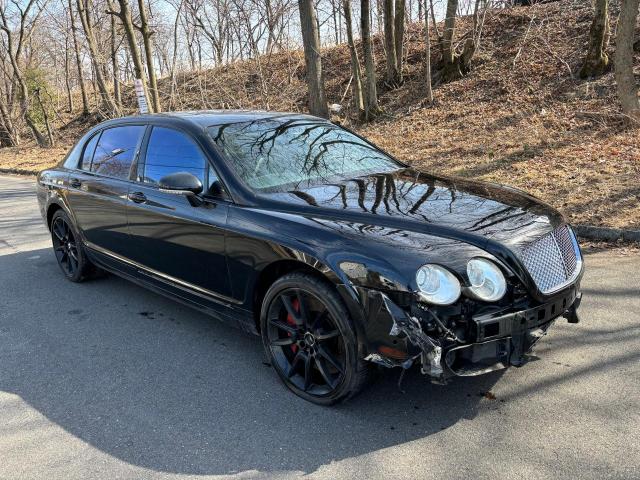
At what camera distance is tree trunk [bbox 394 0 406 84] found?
16062mm

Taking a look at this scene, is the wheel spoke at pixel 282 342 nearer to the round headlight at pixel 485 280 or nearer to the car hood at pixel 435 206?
the car hood at pixel 435 206

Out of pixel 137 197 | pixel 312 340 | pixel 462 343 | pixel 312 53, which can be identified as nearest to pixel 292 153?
pixel 137 197

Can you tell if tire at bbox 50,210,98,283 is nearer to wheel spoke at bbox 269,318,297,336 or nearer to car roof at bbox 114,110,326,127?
car roof at bbox 114,110,326,127

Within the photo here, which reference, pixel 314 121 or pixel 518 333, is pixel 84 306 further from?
pixel 518 333

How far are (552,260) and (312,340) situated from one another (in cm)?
146

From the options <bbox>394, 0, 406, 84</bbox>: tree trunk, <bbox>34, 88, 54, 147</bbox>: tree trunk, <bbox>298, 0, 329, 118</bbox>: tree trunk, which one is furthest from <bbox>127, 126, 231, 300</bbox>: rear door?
<bbox>34, 88, 54, 147</bbox>: tree trunk

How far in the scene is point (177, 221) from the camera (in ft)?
12.9

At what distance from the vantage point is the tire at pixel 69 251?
219 inches

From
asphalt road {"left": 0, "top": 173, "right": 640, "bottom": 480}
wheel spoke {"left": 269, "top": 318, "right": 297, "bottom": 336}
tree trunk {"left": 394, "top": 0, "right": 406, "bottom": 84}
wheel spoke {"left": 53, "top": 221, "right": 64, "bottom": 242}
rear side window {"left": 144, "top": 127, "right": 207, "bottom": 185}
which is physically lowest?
asphalt road {"left": 0, "top": 173, "right": 640, "bottom": 480}

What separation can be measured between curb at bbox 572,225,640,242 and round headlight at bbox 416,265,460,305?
3.99 m

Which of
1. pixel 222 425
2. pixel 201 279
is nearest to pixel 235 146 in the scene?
pixel 201 279

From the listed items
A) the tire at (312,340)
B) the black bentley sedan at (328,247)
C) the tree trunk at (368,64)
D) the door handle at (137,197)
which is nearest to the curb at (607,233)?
the black bentley sedan at (328,247)

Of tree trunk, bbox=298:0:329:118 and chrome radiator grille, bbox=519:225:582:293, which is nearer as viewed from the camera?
chrome radiator grille, bbox=519:225:582:293

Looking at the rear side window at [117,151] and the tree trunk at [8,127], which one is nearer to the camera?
the rear side window at [117,151]
